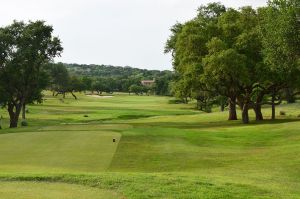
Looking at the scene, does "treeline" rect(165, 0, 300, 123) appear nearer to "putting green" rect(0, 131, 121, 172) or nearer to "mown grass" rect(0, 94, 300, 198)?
"mown grass" rect(0, 94, 300, 198)

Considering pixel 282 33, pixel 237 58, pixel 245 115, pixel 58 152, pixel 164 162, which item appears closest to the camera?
pixel 164 162

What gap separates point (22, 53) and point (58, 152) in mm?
36487

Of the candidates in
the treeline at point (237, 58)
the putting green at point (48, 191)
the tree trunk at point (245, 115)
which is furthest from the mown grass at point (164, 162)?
the tree trunk at point (245, 115)

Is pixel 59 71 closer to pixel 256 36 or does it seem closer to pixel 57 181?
pixel 256 36

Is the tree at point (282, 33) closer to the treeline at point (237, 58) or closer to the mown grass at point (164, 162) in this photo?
the treeline at point (237, 58)

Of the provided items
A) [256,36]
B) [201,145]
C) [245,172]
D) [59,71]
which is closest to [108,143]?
[201,145]

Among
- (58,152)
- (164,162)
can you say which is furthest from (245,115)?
(58,152)

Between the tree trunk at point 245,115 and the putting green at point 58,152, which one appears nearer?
the putting green at point 58,152

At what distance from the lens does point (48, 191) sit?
632 inches

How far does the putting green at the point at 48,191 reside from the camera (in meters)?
15.1

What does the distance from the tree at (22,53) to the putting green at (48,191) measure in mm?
46196

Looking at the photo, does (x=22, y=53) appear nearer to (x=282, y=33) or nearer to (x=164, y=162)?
(x=282, y=33)

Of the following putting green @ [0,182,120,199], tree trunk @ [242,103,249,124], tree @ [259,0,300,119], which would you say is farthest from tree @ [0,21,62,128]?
putting green @ [0,182,120,199]

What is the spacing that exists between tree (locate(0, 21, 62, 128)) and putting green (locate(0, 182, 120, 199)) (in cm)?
4620
